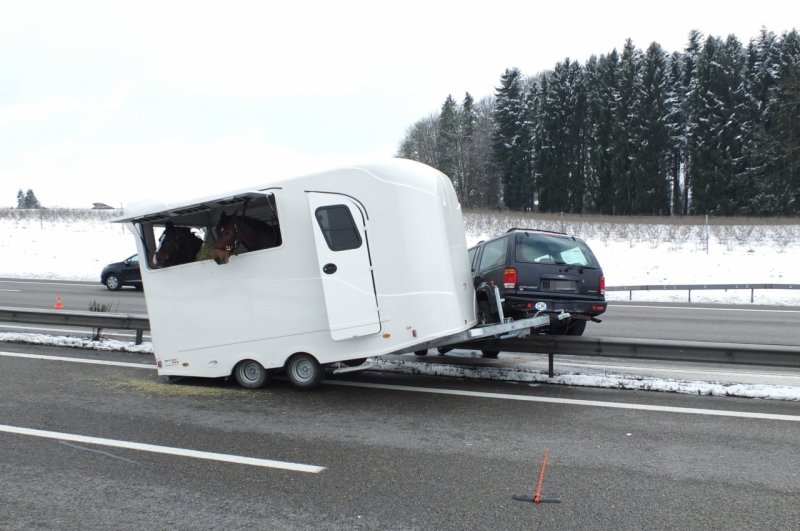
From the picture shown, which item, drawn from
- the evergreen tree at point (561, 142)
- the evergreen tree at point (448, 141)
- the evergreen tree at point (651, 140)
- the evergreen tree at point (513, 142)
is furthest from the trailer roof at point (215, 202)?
the evergreen tree at point (448, 141)

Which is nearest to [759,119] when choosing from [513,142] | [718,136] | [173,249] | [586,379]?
[718,136]

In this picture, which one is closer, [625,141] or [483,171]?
[625,141]

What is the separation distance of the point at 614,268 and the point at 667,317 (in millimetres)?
10715

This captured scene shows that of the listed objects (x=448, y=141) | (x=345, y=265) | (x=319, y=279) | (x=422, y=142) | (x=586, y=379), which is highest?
(x=422, y=142)

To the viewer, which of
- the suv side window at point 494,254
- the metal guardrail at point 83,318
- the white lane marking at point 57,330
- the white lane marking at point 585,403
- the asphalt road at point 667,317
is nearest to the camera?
the white lane marking at point 585,403

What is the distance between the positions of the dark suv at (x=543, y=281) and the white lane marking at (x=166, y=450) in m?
4.24

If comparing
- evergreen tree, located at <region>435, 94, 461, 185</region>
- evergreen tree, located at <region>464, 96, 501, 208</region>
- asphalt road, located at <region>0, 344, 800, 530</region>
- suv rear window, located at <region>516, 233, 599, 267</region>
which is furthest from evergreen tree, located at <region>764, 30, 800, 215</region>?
asphalt road, located at <region>0, 344, 800, 530</region>

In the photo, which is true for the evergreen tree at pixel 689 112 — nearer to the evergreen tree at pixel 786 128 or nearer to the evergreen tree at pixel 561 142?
the evergreen tree at pixel 786 128

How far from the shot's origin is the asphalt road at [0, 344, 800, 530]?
4.30m

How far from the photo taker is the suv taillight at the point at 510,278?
9.12 metres

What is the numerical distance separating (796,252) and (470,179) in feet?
178

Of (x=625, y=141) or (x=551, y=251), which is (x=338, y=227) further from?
(x=625, y=141)

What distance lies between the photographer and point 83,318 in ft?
36.1

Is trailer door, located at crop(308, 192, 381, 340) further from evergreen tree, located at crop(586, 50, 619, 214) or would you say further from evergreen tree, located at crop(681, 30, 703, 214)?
evergreen tree, located at crop(586, 50, 619, 214)
